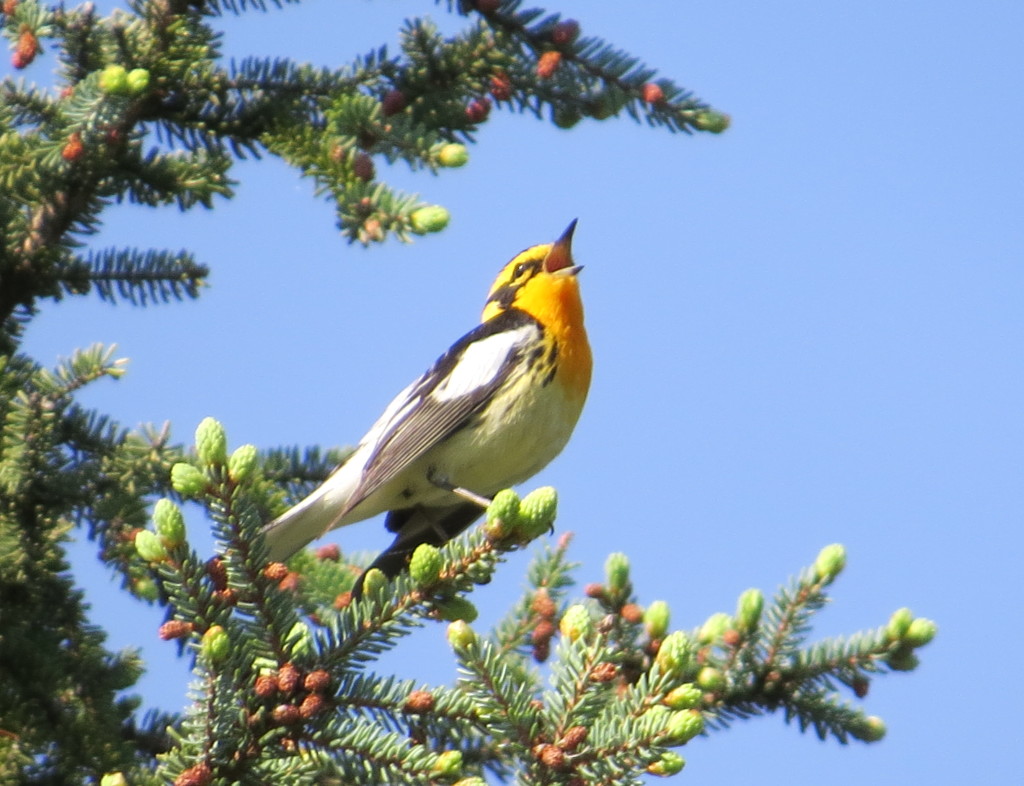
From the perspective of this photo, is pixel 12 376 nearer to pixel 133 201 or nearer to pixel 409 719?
pixel 133 201

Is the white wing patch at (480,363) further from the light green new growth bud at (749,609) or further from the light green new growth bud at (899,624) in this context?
the light green new growth bud at (899,624)

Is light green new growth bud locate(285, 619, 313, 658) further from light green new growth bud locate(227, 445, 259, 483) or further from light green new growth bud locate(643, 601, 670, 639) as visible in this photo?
light green new growth bud locate(643, 601, 670, 639)

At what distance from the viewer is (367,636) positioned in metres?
2.27

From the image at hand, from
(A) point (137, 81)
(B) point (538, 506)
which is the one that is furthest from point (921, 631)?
(A) point (137, 81)

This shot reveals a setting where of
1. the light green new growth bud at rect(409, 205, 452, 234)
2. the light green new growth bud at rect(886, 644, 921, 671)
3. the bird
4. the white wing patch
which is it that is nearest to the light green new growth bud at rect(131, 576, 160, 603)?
the bird

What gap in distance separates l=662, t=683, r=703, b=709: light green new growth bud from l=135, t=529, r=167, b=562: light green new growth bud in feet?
3.12

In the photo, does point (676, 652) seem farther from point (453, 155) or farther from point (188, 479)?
point (453, 155)

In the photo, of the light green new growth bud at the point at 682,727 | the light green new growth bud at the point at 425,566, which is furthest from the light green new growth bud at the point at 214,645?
the light green new growth bud at the point at 682,727

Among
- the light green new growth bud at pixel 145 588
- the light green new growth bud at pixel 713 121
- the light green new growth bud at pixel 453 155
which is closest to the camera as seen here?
the light green new growth bud at pixel 453 155

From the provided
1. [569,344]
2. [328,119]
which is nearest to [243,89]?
[328,119]

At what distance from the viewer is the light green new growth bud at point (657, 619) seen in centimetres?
307

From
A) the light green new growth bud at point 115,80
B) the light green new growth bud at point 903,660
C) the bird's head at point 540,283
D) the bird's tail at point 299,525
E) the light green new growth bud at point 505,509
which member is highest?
the bird's head at point 540,283

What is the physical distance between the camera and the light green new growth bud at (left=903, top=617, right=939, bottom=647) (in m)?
3.19

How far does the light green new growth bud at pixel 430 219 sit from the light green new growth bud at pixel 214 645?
58.0 inches
